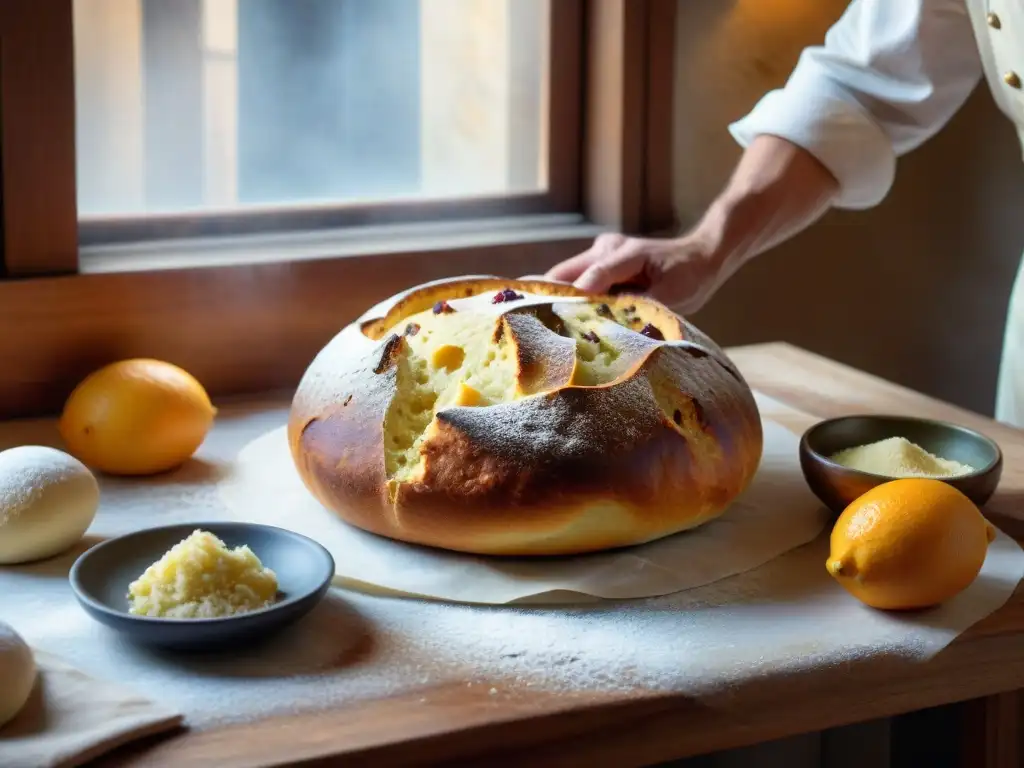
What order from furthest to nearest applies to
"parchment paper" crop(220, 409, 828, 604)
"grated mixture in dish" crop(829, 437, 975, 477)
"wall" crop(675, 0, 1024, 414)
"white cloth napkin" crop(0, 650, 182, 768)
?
1. "wall" crop(675, 0, 1024, 414)
2. "grated mixture in dish" crop(829, 437, 975, 477)
3. "parchment paper" crop(220, 409, 828, 604)
4. "white cloth napkin" crop(0, 650, 182, 768)

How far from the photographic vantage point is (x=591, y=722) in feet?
2.55

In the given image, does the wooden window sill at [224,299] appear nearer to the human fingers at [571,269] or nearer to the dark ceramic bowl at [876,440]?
the human fingers at [571,269]

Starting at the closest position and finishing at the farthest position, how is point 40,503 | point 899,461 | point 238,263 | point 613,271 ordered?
point 40,503
point 899,461
point 613,271
point 238,263

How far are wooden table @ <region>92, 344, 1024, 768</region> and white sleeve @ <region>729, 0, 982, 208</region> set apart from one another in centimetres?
71

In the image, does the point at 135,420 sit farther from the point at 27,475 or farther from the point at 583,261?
the point at 583,261

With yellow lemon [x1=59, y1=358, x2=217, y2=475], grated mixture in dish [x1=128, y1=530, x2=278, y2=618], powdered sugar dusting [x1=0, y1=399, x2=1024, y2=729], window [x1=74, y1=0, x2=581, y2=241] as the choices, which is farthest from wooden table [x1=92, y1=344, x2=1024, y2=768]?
window [x1=74, y1=0, x2=581, y2=241]

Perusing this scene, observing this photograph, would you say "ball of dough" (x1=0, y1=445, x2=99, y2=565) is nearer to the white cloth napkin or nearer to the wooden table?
the white cloth napkin

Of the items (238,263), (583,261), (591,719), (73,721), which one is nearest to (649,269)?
(583,261)

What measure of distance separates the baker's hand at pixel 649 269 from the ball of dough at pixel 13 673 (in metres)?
0.66

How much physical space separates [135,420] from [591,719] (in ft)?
1.89

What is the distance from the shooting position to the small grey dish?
31.8 inches

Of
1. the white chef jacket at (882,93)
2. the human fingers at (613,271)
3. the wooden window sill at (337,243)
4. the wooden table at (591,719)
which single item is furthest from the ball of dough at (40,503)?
the white chef jacket at (882,93)

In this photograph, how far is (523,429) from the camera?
96 centimetres

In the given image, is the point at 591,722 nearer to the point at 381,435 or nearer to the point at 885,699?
the point at 885,699
